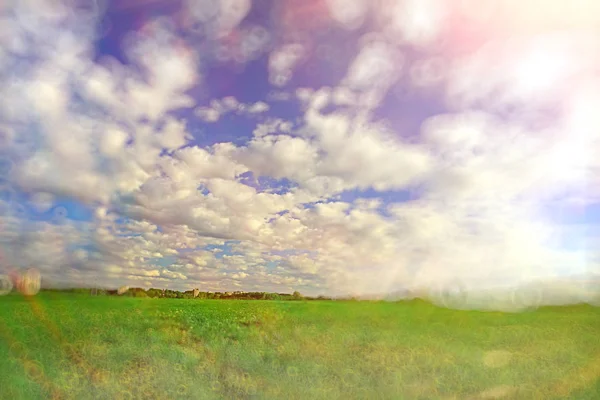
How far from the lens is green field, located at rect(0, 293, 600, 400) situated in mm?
8961

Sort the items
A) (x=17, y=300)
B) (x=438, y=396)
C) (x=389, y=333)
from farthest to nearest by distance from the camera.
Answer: (x=17, y=300) → (x=389, y=333) → (x=438, y=396)

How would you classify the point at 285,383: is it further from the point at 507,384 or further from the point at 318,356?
the point at 507,384

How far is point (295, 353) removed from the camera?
10.2 metres

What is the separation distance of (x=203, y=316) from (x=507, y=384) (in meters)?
6.93

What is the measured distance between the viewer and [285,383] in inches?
359

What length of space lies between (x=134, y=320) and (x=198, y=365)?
9.28 ft

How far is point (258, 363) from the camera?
9.73 m

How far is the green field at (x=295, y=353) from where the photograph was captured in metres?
8.96

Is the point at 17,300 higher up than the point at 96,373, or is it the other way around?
the point at 17,300

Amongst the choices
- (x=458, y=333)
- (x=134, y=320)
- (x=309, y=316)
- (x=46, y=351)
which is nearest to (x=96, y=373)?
(x=46, y=351)

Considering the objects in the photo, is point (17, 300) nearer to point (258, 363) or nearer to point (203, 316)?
point (203, 316)

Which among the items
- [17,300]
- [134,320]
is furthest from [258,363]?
[17,300]

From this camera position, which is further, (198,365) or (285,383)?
(198,365)

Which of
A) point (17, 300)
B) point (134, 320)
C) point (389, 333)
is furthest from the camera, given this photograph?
point (17, 300)
